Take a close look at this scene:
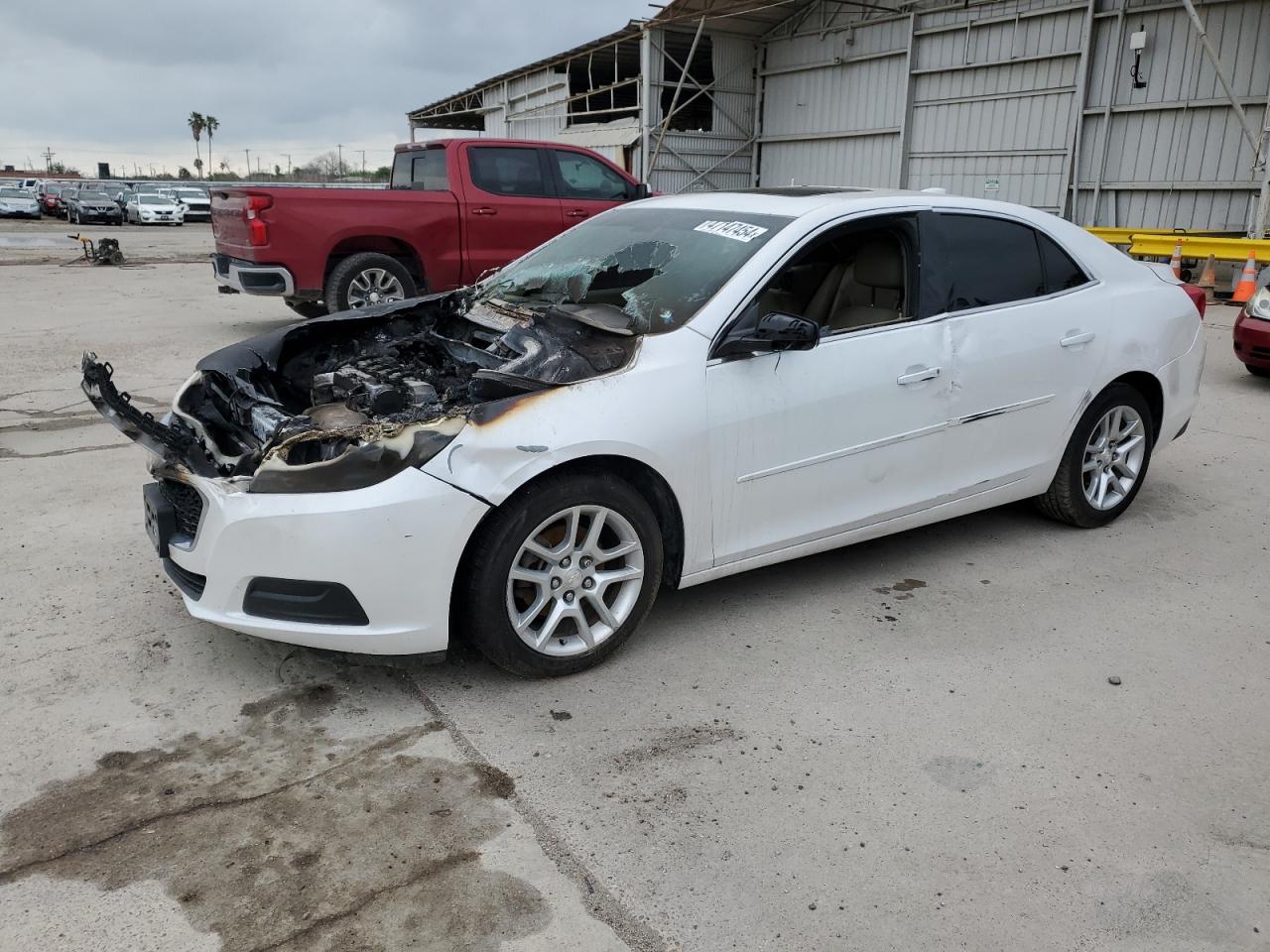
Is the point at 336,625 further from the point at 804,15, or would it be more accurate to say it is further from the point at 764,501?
the point at 804,15

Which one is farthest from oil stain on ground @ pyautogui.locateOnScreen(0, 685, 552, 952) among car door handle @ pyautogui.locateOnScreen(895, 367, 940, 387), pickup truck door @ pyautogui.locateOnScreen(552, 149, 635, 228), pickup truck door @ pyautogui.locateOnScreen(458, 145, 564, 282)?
pickup truck door @ pyautogui.locateOnScreen(552, 149, 635, 228)

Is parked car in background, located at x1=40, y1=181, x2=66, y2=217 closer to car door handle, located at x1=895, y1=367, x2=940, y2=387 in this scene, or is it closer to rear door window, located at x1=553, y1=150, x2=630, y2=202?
rear door window, located at x1=553, y1=150, x2=630, y2=202

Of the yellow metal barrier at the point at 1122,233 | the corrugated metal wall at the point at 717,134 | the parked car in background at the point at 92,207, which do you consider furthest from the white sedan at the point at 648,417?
the parked car in background at the point at 92,207

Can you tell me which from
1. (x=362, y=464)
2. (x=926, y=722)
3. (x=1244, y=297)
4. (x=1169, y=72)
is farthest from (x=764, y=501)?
(x=1169, y=72)

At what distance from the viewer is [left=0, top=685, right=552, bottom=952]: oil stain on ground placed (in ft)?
7.57

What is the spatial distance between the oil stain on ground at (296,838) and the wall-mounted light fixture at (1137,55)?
16.0m

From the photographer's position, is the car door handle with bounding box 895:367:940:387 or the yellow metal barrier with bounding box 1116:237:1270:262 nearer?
the car door handle with bounding box 895:367:940:387

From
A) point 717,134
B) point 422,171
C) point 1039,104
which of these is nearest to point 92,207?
point 717,134

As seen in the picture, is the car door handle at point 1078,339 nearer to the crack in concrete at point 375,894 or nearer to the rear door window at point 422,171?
the crack in concrete at point 375,894

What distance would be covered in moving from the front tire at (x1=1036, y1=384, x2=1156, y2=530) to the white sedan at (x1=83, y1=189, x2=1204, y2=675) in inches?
0.7

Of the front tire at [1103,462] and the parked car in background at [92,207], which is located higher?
the parked car in background at [92,207]

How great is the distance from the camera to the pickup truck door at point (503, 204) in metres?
9.88

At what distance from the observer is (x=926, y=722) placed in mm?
3201

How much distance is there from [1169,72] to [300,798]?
652 inches
